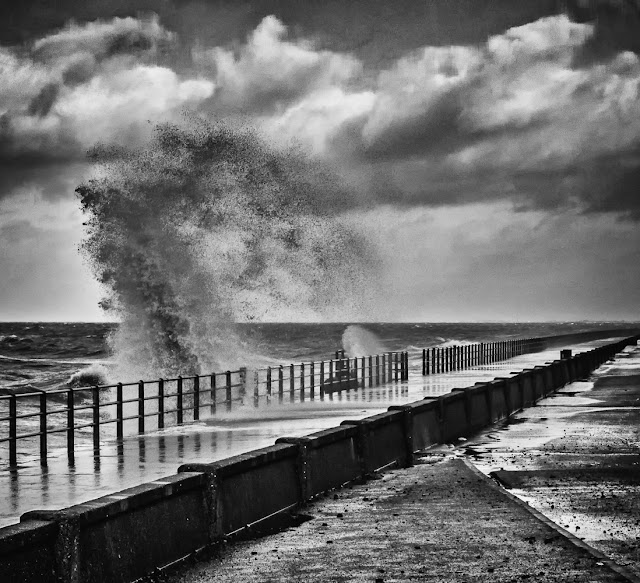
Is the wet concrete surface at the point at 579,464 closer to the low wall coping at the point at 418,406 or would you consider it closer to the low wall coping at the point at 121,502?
the low wall coping at the point at 418,406

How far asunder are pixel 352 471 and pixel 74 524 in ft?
21.9

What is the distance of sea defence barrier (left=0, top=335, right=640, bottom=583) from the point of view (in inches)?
264

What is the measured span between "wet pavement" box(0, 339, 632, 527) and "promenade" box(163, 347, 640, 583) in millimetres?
3262

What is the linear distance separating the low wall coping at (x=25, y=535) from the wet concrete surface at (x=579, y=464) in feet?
13.8

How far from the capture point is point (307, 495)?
11492mm

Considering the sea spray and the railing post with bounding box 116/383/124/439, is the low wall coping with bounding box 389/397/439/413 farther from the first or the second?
the sea spray

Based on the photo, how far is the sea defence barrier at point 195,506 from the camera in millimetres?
6711

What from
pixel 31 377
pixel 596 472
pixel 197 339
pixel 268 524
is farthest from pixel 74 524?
pixel 31 377

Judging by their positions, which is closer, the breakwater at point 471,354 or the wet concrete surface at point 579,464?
the wet concrete surface at point 579,464

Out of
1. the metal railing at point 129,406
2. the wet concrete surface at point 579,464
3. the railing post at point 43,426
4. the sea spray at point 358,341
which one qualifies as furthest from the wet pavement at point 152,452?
the sea spray at point 358,341

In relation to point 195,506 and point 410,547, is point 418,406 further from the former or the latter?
point 195,506

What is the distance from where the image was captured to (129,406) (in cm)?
3703

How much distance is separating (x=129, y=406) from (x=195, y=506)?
28699 millimetres

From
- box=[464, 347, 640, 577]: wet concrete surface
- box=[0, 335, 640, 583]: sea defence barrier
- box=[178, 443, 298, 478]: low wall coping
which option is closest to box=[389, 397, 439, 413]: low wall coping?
box=[0, 335, 640, 583]: sea defence barrier
